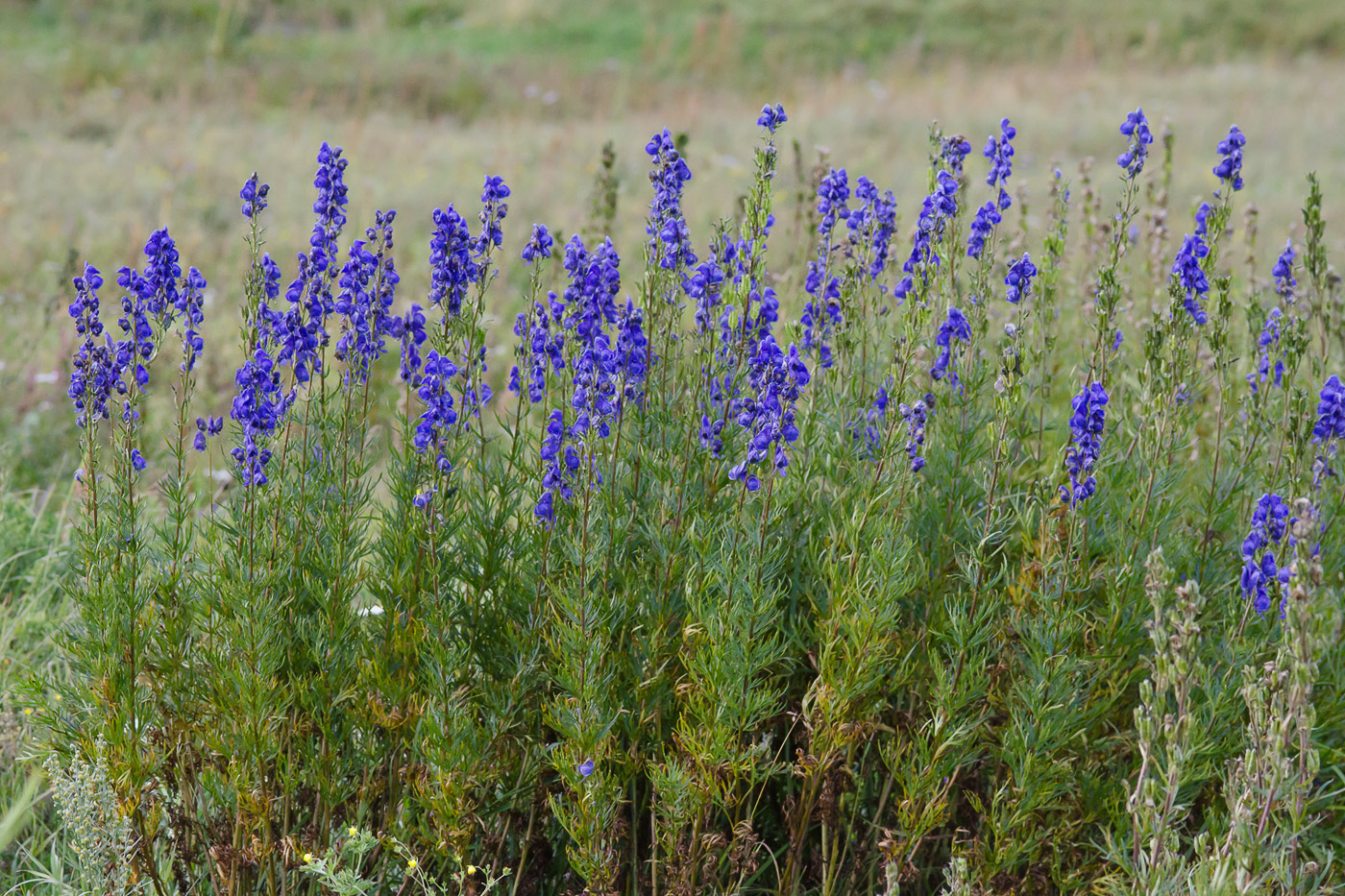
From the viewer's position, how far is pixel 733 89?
22.5m

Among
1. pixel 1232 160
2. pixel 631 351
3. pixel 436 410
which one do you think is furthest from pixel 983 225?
pixel 436 410

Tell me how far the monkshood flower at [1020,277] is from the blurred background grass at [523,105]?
481cm

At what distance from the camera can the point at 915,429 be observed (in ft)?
10.7

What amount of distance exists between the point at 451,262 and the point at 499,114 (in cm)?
1790

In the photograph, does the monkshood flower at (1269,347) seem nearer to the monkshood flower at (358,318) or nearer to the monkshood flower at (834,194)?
the monkshood flower at (834,194)

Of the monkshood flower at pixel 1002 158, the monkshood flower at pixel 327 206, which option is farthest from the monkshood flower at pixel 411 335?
the monkshood flower at pixel 1002 158

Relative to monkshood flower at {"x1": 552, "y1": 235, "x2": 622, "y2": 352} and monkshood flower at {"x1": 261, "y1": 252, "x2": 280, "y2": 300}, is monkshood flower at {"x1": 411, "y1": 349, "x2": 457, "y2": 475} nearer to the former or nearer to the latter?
monkshood flower at {"x1": 552, "y1": 235, "x2": 622, "y2": 352}

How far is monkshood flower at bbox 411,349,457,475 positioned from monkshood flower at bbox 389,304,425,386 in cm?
9

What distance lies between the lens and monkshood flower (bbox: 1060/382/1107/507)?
9.71 feet

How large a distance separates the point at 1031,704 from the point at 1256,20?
3003 centimetres

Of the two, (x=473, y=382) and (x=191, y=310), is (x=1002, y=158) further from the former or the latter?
(x=191, y=310)

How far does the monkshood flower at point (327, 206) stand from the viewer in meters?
3.07

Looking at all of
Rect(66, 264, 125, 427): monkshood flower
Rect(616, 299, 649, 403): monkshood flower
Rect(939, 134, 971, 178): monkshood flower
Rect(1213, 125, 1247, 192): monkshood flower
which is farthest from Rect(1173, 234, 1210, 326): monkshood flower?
Rect(66, 264, 125, 427): monkshood flower

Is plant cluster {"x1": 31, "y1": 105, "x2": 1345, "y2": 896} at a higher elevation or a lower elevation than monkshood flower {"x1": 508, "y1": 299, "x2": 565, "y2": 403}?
lower
